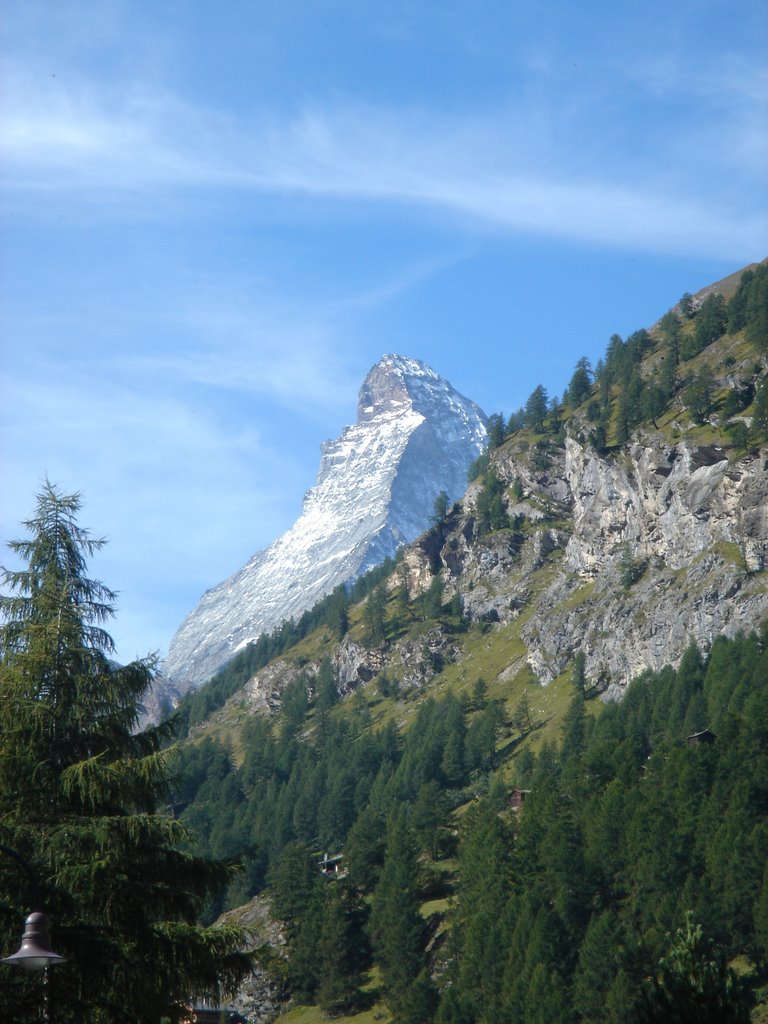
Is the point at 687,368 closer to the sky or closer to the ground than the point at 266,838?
closer to the sky

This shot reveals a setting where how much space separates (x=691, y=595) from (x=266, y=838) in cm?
6983

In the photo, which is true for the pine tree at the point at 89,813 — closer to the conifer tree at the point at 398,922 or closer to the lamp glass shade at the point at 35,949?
the lamp glass shade at the point at 35,949

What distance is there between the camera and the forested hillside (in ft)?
233

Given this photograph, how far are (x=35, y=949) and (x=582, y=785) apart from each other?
8746 cm

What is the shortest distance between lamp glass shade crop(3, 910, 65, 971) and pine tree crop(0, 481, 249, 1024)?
4304 millimetres

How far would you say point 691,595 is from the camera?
509 feet

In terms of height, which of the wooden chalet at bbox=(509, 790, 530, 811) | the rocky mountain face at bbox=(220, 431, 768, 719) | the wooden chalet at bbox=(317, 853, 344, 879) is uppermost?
the rocky mountain face at bbox=(220, 431, 768, 719)

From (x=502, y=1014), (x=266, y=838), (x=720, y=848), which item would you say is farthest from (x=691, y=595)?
(x=502, y=1014)

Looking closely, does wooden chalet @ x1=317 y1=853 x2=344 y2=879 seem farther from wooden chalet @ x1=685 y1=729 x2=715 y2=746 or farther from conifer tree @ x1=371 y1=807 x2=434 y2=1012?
wooden chalet @ x1=685 y1=729 x2=715 y2=746

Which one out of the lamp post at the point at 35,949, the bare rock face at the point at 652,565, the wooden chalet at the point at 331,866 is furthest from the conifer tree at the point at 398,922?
the lamp post at the point at 35,949

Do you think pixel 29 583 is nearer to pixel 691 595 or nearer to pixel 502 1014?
pixel 502 1014

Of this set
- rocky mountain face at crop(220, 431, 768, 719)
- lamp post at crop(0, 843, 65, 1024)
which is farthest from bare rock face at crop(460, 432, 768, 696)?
lamp post at crop(0, 843, 65, 1024)

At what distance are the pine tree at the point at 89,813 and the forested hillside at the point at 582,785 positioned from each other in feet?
5.35

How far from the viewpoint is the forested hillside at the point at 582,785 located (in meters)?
71.1
